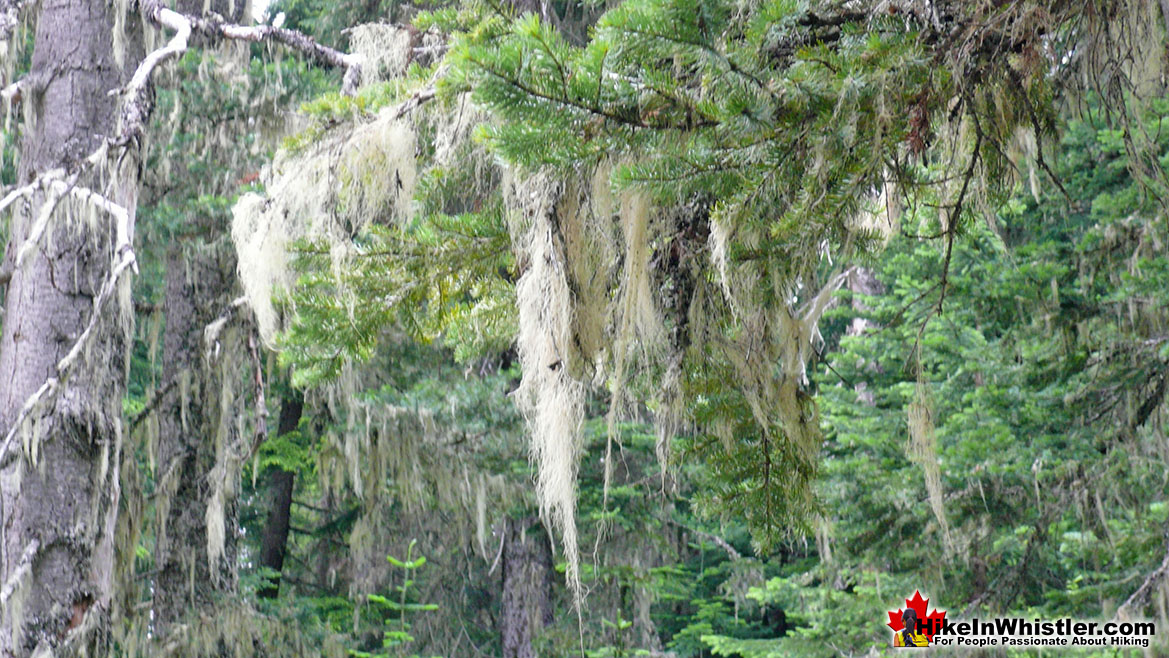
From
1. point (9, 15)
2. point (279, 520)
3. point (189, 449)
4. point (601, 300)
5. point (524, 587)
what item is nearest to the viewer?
point (601, 300)

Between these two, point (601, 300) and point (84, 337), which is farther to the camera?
point (84, 337)

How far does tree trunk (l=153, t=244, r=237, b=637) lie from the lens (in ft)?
26.9

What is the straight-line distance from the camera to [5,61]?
642 centimetres

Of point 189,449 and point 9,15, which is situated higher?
point 9,15

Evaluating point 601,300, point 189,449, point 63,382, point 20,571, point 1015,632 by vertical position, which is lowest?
point 1015,632

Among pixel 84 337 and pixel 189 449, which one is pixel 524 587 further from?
pixel 84 337

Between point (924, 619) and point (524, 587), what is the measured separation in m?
4.46

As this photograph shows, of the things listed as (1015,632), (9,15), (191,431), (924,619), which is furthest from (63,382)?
(1015,632)

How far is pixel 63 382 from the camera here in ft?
17.2

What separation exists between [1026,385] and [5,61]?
20.7 ft

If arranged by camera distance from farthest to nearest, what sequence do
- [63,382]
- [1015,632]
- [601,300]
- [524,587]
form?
[524,587] → [1015,632] → [63,382] → [601,300]

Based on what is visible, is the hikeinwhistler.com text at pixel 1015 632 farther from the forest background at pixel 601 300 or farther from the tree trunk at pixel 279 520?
the tree trunk at pixel 279 520

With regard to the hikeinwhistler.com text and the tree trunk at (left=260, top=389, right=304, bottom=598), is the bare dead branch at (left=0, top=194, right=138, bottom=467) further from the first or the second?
the tree trunk at (left=260, top=389, right=304, bottom=598)

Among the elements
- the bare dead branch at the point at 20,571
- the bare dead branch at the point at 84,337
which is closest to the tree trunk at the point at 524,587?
the bare dead branch at the point at 20,571
